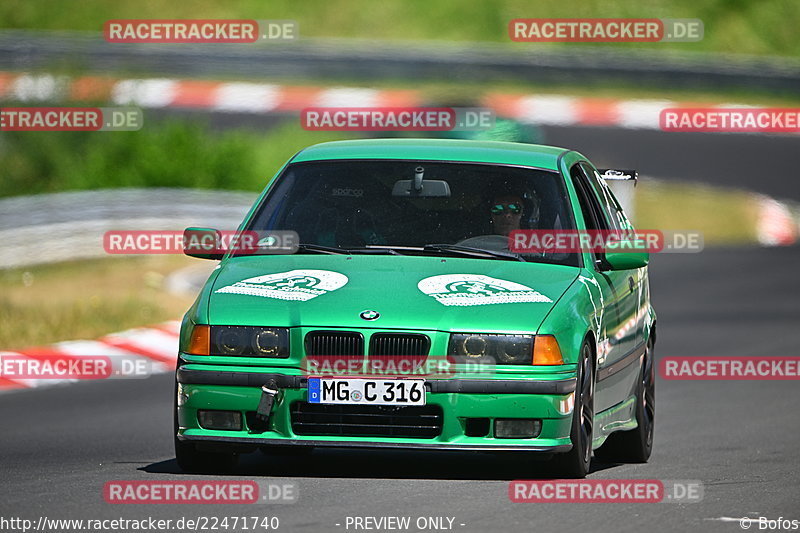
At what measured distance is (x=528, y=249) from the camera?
8.73 meters

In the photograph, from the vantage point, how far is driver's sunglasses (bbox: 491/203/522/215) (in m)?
8.91

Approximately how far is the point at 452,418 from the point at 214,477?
3.70ft

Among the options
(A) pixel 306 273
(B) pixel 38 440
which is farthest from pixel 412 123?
(A) pixel 306 273

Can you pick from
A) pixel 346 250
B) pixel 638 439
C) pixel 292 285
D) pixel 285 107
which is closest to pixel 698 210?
pixel 285 107

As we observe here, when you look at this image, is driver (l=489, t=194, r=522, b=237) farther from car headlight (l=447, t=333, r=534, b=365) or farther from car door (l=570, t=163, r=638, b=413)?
car headlight (l=447, t=333, r=534, b=365)

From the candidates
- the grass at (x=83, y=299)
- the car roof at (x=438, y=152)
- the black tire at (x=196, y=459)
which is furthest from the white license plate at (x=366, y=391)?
the grass at (x=83, y=299)

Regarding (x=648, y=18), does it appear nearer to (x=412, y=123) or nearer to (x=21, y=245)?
(x=412, y=123)

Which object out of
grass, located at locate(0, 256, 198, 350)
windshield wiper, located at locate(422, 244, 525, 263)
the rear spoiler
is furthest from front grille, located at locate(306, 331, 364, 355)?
grass, located at locate(0, 256, 198, 350)

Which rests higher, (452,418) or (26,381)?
(452,418)

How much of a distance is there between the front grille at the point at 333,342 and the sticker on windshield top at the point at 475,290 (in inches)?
16.6

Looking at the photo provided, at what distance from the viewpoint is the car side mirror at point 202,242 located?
8.96 meters

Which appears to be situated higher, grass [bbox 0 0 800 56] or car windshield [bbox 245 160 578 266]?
car windshield [bbox 245 160 578 266]

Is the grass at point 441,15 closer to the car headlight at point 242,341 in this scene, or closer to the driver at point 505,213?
the driver at point 505,213

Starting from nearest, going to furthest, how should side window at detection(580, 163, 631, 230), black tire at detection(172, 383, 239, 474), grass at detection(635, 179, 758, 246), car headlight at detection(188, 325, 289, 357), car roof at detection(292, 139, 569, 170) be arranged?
car headlight at detection(188, 325, 289, 357) → black tire at detection(172, 383, 239, 474) → car roof at detection(292, 139, 569, 170) → side window at detection(580, 163, 631, 230) → grass at detection(635, 179, 758, 246)
